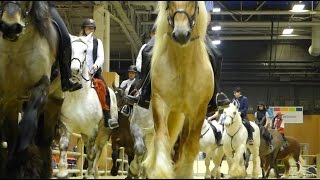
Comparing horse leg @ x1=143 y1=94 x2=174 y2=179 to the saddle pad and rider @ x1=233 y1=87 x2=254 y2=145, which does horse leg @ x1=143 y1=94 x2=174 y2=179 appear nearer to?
the saddle pad

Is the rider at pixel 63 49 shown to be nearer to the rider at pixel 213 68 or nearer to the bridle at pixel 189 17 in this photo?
the rider at pixel 213 68

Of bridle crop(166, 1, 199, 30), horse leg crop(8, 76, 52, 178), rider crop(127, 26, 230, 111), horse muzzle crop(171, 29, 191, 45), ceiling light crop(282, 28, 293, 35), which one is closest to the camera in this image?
horse leg crop(8, 76, 52, 178)

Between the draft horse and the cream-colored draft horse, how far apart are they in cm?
104

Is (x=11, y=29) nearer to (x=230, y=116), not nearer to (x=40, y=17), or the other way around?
(x=40, y=17)

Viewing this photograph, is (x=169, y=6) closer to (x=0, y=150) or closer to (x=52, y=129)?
(x=52, y=129)

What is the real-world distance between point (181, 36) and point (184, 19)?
25 cm

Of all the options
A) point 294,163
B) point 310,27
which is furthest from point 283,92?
point 294,163

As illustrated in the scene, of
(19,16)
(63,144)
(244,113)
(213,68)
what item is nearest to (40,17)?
(19,16)

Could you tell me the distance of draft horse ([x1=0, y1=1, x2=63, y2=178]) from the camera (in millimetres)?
4750

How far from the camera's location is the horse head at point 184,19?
523 centimetres

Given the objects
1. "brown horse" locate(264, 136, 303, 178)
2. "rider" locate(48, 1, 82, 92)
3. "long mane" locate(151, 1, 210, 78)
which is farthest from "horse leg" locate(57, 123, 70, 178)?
"brown horse" locate(264, 136, 303, 178)

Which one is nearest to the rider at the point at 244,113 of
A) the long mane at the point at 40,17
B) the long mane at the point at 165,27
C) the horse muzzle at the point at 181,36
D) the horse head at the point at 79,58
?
the horse head at the point at 79,58

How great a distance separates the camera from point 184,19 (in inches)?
212

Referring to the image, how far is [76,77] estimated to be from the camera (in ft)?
26.5
